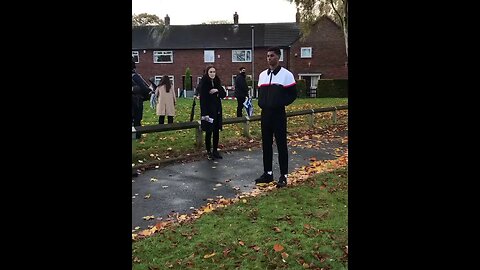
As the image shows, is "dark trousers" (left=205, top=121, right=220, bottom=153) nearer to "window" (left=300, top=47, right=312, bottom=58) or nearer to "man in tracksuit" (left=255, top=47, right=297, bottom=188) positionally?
"man in tracksuit" (left=255, top=47, right=297, bottom=188)

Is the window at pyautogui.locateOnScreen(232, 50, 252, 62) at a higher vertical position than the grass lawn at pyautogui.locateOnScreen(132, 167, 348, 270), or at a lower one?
higher

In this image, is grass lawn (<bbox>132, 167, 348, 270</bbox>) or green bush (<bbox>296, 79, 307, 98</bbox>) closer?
grass lawn (<bbox>132, 167, 348, 270</bbox>)

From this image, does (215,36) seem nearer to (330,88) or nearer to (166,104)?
(330,88)

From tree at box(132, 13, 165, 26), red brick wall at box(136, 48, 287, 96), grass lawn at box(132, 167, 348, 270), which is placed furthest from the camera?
tree at box(132, 13, 165, 26)

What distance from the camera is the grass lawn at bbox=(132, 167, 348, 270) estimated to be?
3.80 meters

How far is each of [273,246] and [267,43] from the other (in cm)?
4408

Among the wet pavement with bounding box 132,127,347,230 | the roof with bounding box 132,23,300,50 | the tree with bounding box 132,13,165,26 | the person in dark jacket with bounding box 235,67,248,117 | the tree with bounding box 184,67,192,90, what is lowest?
the wet pavement with bounding box 132,127,347,230

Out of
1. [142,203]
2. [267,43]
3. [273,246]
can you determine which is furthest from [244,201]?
[267,43]

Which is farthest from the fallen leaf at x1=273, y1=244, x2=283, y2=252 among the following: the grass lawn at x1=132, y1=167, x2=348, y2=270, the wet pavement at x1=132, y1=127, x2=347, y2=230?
the wet pavement at x1=132, y1=127, x2=347, y2=230

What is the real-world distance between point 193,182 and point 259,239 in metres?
2.72

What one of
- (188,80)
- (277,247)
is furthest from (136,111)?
(188,80)
